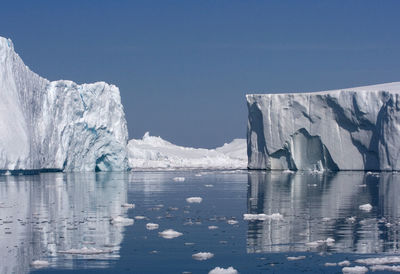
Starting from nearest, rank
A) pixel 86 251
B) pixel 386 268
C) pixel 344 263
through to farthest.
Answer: pixel 386 268 < pixel 344 263 < pixel 86 251

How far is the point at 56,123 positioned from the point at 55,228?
2590 cm

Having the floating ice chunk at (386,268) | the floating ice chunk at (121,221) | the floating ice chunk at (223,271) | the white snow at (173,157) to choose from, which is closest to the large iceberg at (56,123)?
the white snow at (173,157)

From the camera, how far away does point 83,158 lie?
38000 mm

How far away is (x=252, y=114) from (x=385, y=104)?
29.3 ft

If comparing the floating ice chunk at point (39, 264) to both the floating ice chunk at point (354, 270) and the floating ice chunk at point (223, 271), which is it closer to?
the floating ice chunk at point (223, 271)

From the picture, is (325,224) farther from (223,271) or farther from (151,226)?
(223,271)

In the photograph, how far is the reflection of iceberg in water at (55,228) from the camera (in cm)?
835

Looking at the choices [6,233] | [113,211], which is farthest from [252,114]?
[6,233]

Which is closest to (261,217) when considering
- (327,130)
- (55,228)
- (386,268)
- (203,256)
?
(55,228)

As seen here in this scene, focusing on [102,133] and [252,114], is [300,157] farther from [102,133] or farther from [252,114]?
[102,133]

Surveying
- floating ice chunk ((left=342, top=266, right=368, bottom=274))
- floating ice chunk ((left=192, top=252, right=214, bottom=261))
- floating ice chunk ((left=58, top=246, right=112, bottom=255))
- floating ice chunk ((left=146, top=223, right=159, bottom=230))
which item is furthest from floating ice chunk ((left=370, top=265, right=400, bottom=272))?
floating ice chunk ((left=146, top=223, right=159, bottom=230))

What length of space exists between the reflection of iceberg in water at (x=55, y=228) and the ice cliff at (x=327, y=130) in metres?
19.2

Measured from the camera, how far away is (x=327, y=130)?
3584cm

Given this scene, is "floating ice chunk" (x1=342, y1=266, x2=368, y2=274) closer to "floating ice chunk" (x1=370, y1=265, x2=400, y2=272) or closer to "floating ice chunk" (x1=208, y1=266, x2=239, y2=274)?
"floating ice chunk" (x1=370, y1=265, x2=400, y2=272)
